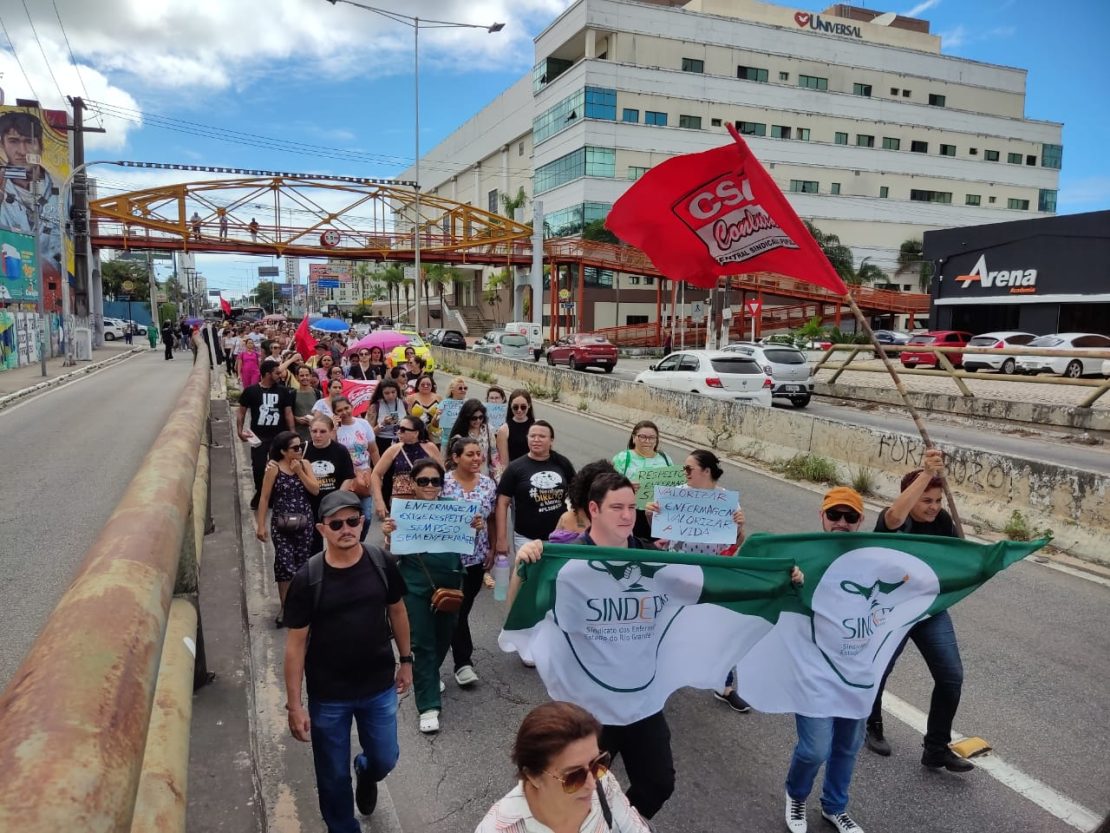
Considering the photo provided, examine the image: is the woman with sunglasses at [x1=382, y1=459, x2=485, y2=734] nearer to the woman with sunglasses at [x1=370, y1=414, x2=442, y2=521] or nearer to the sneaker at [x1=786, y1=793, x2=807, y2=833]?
the woman with sunglasses at [x1=370, y1=414, x2=442, y2=521]

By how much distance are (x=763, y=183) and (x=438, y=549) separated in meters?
3.55

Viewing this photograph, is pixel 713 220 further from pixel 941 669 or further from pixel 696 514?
pixel 941 669

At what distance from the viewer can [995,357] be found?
1018 inches

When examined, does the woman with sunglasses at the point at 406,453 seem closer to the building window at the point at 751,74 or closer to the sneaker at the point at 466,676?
the sneaker at the point at 466,676

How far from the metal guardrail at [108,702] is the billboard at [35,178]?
3405cm

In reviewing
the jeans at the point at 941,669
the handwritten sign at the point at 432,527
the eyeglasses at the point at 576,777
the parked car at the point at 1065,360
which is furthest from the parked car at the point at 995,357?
the eyeglasses at the point at 576,777

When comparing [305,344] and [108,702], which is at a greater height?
[305,344]

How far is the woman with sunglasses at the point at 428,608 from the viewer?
14.7 feet

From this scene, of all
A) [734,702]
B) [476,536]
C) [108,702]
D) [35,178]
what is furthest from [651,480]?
[35,178]

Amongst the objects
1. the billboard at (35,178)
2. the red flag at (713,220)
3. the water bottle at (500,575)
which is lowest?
the water bottle at (500,575)

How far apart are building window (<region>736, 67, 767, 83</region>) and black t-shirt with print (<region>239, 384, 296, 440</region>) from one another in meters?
61.9

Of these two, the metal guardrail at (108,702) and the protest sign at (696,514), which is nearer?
the metal guardrail at (108,702)

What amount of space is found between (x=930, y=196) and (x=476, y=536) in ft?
243

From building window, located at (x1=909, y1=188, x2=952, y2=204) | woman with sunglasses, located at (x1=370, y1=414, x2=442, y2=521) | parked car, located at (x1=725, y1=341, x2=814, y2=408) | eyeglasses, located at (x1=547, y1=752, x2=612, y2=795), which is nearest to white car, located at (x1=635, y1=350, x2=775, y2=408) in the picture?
parked car, located at (x1=725, y1=341, x2=814, y2=408)
